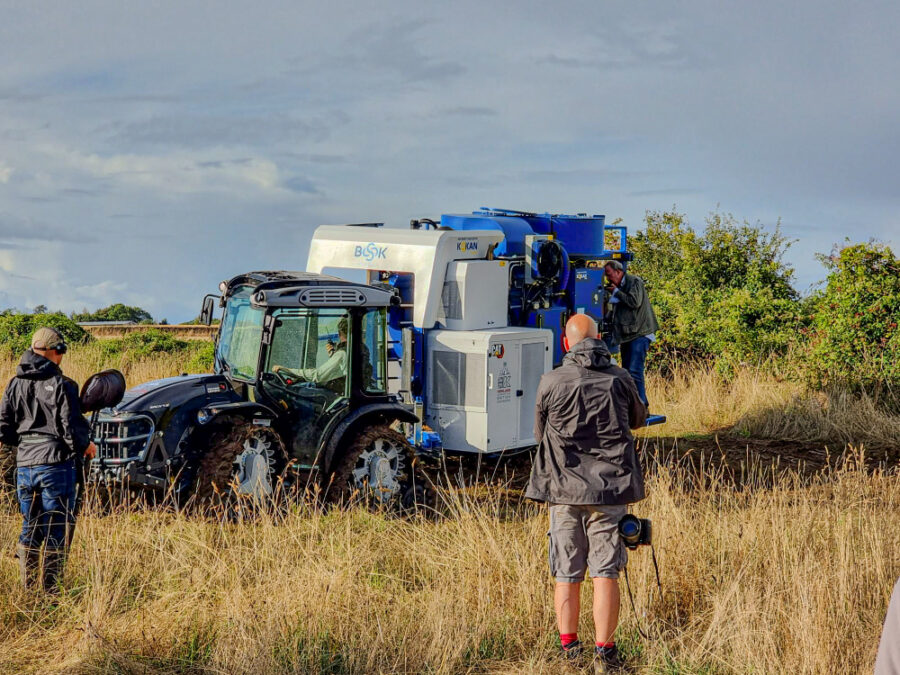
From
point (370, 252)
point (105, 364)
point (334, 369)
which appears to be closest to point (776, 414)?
point (370, 252)

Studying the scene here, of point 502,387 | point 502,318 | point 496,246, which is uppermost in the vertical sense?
point 496,246

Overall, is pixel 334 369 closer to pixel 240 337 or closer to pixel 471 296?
pixel 240 337

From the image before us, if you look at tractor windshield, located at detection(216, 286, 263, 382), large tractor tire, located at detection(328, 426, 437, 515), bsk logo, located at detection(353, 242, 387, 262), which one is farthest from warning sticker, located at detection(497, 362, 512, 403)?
tractor windshield, located at detection(216, 286, 263, 382)

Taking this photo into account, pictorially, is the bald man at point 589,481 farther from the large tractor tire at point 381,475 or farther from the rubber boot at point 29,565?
the rubber boot at point 29,565

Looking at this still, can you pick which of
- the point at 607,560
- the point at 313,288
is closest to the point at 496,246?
the point at 313,288

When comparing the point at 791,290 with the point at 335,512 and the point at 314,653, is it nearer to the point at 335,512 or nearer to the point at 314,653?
the point at 335,512

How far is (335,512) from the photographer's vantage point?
867 centimetres

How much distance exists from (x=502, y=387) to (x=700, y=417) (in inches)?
221

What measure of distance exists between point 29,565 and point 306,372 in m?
3.06

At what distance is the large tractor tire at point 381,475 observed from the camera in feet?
30.5

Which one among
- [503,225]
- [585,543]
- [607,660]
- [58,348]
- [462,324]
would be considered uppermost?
[503,225]

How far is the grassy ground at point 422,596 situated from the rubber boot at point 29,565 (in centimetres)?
10

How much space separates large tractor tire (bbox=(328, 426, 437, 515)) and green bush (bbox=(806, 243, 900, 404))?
330 inches

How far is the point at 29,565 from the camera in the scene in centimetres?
718
